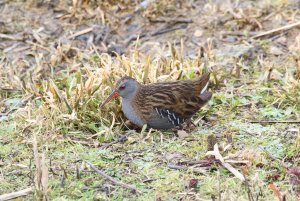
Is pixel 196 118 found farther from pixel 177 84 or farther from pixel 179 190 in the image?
pixel 179 190

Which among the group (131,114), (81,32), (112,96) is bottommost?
(131,114)

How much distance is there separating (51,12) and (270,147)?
161 inches

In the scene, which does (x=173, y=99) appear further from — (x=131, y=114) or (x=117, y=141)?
(x=117, y=141)

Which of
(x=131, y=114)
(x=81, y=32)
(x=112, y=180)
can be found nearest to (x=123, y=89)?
(x=131, y=114)

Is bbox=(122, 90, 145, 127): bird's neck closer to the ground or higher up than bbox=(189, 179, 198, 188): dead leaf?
higher up

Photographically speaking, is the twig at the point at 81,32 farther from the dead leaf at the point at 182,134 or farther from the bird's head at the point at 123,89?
the dead leaf at the point at 182,134

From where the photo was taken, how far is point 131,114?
21.7ft

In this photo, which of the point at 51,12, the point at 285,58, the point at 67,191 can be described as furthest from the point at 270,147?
the point at 51,12

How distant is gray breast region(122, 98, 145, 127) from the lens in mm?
6617

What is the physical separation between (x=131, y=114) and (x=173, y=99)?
1.34 feet

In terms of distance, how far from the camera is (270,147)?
616 centimetres

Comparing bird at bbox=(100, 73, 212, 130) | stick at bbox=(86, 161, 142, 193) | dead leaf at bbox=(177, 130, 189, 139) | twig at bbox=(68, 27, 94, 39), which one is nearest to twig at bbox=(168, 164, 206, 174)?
stick at bbox=(86, 161, 142, 193)

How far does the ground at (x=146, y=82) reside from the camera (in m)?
5.55

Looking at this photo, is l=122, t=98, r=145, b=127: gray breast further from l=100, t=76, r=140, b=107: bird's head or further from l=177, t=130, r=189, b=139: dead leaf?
l=177, t=130, r=189, b=139: dead leaf
